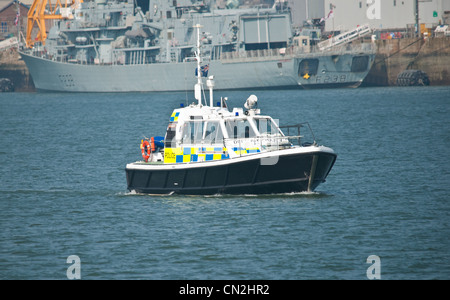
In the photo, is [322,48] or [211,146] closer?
[211,146]

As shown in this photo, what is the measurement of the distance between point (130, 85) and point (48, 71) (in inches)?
523

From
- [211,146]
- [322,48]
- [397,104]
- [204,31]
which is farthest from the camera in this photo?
[204,31]

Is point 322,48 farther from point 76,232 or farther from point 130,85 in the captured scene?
point 76,232

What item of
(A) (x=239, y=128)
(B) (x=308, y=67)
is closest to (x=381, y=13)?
(B) (x=308, y=67)

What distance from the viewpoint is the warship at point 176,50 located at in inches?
3939

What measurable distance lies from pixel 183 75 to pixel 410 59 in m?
29.5

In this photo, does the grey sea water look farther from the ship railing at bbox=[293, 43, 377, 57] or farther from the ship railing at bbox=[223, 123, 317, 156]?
the ship railing at bbox=[293, 43, 377, 57]

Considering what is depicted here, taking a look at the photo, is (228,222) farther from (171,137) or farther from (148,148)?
(148,148)

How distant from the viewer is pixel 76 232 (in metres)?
25.8

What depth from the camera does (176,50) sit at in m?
Answer: 110

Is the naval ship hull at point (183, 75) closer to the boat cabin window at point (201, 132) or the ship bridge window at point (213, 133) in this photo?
the boat cabin window at point (201, 132)

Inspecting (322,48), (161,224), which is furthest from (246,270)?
(322,48)

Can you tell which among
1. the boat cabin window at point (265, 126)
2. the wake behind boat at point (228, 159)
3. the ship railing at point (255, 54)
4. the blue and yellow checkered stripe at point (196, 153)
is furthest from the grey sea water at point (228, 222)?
the ship railing at point (255, 54)

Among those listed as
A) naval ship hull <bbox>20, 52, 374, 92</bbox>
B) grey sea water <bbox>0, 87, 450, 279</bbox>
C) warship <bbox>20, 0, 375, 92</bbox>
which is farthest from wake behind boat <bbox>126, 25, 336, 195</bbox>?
warship <bbox>20, 0, 375, 92</bbox>
